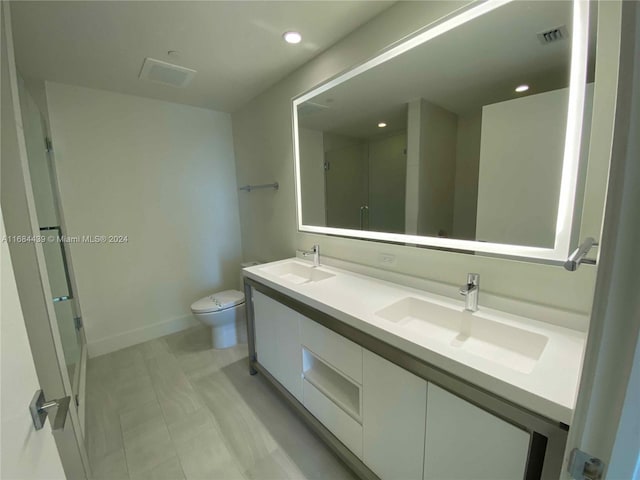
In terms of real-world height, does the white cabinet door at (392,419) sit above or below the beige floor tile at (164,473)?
above

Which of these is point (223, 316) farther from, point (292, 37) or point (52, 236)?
point (292, 37)

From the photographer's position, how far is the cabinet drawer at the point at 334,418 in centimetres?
127

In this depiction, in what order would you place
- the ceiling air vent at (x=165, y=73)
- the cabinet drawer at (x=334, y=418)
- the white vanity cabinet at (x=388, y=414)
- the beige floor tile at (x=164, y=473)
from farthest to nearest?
the ceiling air vent at (x=165, y=73) → the beige floor tile at (x=164, y=473) → the cabinet drawer at (x=334, y=418) → the white vanity cabinet at (x=388, y=414)

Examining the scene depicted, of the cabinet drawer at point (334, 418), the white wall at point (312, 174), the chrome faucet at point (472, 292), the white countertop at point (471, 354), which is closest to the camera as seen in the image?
the white countertop at point (471, 354)

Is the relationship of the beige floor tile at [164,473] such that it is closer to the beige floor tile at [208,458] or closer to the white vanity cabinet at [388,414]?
the beige floor tile at [208,458]

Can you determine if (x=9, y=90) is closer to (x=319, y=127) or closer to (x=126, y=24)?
(x=126, y=24)

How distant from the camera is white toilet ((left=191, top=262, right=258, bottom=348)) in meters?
2.34

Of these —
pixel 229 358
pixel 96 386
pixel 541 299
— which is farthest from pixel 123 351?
pixel 541 299

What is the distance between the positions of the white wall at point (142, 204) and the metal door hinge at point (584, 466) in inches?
120

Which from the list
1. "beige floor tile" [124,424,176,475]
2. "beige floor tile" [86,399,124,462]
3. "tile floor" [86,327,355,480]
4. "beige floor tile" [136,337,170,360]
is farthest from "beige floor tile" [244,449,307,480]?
"beige floor tile" [136,337,170,360]

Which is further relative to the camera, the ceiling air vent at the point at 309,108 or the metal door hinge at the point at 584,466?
the ceiling air vent at the point at 309,108

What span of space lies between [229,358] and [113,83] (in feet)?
8.11

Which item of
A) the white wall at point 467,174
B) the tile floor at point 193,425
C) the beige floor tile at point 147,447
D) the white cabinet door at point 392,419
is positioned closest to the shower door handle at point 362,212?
the white wall at point 467,174

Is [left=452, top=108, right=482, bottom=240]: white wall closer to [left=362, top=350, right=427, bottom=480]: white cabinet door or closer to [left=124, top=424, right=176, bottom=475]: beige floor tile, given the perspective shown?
[left=362, top=350, right=427, bottom=480]: white cabinet door
